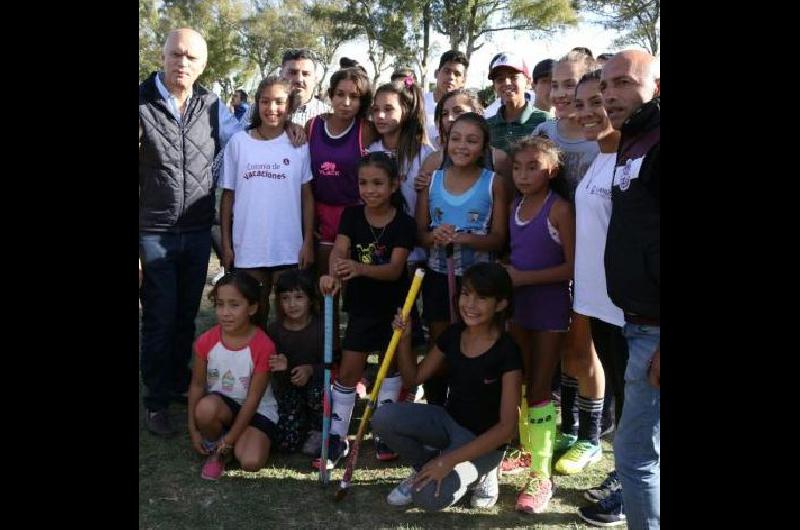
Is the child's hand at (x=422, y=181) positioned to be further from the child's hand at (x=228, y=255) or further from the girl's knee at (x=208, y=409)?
the girl's knee at (x=208, y=409)

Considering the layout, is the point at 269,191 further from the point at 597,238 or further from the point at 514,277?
the point at 597,238

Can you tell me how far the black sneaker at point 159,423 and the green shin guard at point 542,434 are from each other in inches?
79.2

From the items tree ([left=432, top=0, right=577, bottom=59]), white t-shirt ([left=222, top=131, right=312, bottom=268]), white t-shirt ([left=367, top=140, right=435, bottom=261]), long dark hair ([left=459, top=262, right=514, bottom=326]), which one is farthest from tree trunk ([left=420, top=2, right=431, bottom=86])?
long dark hair ([left=459, top=262, right=514, bottom=326])

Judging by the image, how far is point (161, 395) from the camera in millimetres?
4230

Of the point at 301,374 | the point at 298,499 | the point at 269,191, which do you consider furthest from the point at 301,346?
the point at 298,499

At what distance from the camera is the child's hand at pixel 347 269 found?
3.74 metres

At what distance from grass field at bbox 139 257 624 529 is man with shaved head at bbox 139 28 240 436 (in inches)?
22.3

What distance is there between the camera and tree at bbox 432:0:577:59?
35.2 meters

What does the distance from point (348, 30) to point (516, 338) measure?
38.4 meters

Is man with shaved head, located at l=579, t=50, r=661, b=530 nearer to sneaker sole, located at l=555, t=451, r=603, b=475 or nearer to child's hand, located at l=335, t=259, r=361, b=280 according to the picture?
sneaker sole, located at l=555, t=451, r=603, b=475

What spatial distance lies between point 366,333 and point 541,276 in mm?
974

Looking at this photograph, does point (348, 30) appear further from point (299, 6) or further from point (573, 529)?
point (573, 529)
